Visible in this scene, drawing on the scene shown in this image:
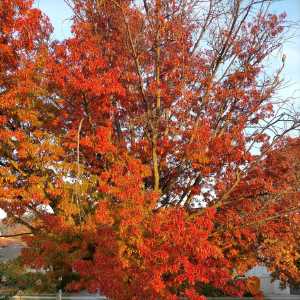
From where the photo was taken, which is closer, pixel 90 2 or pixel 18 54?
pixel 18 54

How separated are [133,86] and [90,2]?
3667mm

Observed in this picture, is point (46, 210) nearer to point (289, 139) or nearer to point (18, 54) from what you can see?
point (18, 54)

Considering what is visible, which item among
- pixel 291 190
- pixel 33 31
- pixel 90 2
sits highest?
pixel 90 2

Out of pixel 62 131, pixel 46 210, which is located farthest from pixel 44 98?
pixel 46 210

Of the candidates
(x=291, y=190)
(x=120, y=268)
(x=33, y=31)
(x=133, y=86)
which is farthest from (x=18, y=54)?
(x=291, y=190)

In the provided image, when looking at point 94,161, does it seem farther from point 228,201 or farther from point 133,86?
point 228,201

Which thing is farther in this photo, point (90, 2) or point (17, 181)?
point (90, 2)

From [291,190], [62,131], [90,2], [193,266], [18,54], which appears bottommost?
[193,266]

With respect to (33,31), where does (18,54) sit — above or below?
below

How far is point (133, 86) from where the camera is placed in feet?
47.0

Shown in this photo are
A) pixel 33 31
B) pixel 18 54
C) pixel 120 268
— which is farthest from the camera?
pixel 33 31

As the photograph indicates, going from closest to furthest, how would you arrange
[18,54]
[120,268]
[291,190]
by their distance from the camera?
1. [120,268]
2. [291,190]
3. [18,54]

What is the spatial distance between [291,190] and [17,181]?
867cm

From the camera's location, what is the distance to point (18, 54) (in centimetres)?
1352
